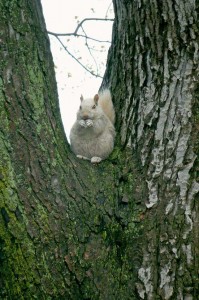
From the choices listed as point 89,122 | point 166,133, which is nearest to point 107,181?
point 166,133

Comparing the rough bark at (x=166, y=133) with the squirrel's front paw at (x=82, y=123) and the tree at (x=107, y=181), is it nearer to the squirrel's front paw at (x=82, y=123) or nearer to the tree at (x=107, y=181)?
the tree at (x=107, y=181)

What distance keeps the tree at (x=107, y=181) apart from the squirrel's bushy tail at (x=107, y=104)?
354 mm

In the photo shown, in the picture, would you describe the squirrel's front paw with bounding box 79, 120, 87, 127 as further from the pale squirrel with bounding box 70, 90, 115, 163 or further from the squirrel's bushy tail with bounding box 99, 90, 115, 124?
the squirrel's bushy tail with bounding box 99, 90, 115, 124

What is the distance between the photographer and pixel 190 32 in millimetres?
2504

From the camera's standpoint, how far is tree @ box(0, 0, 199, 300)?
2.27 metres

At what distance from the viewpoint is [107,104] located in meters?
3.17

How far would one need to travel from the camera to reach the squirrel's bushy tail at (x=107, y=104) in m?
3.05

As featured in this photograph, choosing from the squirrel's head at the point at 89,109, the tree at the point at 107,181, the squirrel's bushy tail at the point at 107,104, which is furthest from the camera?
the squirrel's head at the point at 89,109

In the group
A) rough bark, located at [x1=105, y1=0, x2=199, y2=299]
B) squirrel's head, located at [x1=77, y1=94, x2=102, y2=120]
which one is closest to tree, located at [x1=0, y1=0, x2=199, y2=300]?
rough bark, located at [x1=105, y1=0, x2=199, y2=299]

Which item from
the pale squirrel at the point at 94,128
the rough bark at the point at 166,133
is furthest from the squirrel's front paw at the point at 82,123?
the rough bark at the point at 166,133

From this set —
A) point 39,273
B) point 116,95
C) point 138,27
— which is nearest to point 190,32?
point 138,27

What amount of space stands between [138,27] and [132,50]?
0.43 feet

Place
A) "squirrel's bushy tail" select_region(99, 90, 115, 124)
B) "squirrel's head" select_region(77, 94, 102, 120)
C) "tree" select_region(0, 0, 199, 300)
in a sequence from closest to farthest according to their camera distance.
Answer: "tree" select_region(0, 0, 199, 300) → "squirrel's bushy tail" select_region(99, 90, 115, 124) → "squirrel's head" select_region(77, 94, 102, 120)

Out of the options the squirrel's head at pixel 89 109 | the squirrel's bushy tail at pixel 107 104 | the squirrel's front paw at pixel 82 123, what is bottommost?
the squirrel's front paw at pixel 82 123
